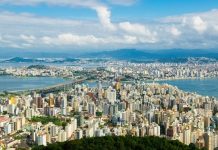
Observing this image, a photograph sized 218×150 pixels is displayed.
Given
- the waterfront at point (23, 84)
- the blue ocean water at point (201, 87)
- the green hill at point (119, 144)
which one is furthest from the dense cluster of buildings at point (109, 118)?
the waterfront at point (23, 84)

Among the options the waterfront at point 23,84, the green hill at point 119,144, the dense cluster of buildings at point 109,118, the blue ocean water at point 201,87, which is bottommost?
the blue ocean water at point 201,87

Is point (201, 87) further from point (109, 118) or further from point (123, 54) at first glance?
point (123, 54)

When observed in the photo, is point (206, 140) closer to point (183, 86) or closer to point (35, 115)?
point (35, 115)

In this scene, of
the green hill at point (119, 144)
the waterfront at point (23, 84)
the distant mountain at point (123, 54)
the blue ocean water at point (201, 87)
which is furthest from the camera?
the distant mountain at point (123, 54)

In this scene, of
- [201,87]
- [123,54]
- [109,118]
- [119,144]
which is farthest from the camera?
[123,54]

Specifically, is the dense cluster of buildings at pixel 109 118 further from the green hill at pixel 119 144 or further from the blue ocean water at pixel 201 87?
the blue ocean water at pixel 201 87

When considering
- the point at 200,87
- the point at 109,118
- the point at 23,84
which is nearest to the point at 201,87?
the point at 200,87

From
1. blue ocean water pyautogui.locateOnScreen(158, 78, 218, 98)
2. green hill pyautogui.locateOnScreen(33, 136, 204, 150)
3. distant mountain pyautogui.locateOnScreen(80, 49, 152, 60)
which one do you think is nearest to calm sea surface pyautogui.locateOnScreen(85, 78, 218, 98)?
blue ocean water pyautogui.locateOnScreen(158, 78, 218, 98)
